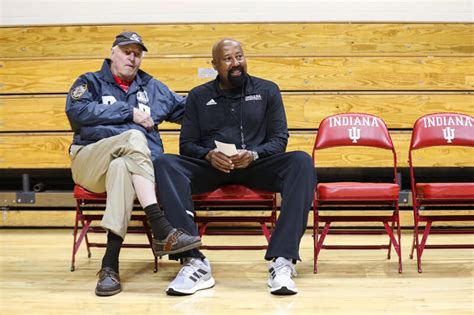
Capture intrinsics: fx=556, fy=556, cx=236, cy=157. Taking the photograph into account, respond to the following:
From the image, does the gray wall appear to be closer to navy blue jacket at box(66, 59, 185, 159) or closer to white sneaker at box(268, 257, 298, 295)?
navy blue jacket at box(66, 59, 185, 159)

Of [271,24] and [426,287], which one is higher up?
[271,24]

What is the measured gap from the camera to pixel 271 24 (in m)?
4.61

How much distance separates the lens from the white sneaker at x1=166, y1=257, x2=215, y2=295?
8.49 ft

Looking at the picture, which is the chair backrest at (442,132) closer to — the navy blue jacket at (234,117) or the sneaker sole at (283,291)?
the navy blue jacket at (234,117)

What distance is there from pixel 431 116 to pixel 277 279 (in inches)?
59.8

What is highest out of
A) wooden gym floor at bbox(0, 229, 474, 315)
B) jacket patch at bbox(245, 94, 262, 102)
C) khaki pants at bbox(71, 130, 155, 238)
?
jacket patch at bbox(245, 94, 262, 102)

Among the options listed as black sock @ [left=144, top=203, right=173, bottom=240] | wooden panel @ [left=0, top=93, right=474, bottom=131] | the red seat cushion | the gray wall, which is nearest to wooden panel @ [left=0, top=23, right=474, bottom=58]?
the gray wall

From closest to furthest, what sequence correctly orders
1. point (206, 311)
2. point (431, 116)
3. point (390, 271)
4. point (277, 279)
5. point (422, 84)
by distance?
point (206, 311) → point (277, 279) → point (390, 271) → point (431, 116) → point (422, 84)

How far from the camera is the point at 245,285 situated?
2750 millimetres

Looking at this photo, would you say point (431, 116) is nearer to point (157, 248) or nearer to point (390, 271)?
point (390, 271)

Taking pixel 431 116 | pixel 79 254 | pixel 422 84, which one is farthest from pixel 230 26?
pixel 79 254

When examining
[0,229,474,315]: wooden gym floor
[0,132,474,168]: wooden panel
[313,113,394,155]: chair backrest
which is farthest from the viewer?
[0,132,474,168]: wooden panel

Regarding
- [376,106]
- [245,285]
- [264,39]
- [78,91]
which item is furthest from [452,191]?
[264,39]

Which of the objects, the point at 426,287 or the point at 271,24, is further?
the point at 271,24
